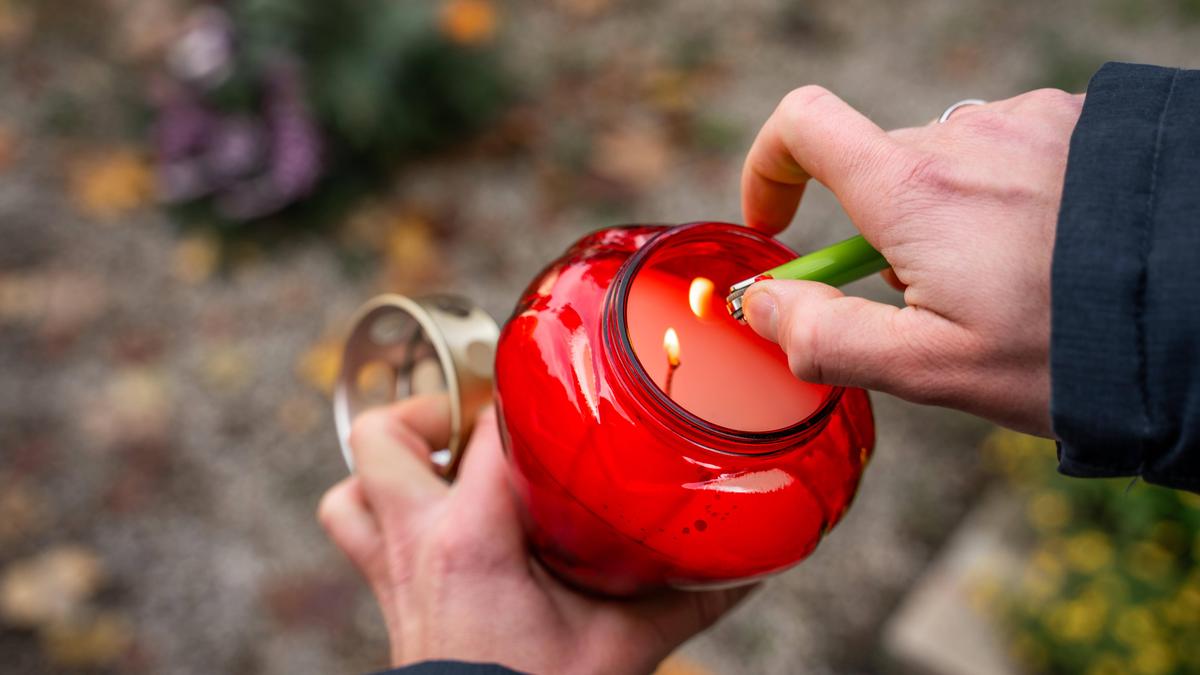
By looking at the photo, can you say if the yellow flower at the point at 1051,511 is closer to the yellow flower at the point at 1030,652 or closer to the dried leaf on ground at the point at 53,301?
the yellow flower at the point at 1030,652

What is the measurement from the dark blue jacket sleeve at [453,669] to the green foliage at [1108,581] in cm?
127

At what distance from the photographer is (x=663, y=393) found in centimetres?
81

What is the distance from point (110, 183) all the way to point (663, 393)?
112 inches

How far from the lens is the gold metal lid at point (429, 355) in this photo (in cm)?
120

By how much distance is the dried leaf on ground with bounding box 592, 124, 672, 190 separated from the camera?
2922 mm

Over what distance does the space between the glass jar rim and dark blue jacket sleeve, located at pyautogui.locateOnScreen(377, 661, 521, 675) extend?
0.38 metres

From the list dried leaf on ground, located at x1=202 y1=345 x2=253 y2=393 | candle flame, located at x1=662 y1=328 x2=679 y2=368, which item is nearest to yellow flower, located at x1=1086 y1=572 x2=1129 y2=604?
candle flame, located at x1=662 y1=328 x2=679 y2=368

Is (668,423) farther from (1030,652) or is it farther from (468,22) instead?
(468,22)

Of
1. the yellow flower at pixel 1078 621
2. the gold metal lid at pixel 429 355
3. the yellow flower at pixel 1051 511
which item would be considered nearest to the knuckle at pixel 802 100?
the gold metal lid at pixel 429 355

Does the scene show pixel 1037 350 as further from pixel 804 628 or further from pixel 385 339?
pixel 804 628

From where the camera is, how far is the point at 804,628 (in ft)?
7.43

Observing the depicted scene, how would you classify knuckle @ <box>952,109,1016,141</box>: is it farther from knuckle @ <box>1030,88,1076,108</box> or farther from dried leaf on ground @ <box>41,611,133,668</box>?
dried leaf on ground @ <box>41,611,133,668</box>

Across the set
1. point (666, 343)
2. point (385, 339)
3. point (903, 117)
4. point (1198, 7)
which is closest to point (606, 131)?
point (903, 117)

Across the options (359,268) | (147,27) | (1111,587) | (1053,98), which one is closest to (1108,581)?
(1111,587)
